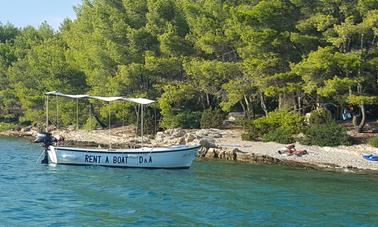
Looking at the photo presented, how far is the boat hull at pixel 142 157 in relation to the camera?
96.9 feet

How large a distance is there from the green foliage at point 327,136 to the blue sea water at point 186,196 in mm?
5378

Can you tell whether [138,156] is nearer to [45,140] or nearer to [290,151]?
[45,140]

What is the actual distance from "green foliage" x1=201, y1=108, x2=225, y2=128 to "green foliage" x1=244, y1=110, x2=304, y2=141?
5.55m

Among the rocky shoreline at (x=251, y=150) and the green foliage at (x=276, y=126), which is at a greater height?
the green foliage at (x=276, y=126)

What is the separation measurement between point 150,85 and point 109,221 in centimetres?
3450

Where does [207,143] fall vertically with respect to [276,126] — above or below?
below

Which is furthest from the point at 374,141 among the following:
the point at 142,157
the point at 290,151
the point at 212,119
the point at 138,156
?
the point at 212,119

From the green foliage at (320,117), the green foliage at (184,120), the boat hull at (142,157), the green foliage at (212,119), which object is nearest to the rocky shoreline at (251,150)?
the green foliage at (212,119)

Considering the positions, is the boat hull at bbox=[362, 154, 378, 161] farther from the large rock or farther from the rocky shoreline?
the large rock

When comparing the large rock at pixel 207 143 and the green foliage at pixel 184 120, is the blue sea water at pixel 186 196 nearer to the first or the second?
the large rock at pixel 207 143

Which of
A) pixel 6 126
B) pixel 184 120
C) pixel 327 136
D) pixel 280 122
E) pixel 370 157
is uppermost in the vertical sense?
pixel 6 126

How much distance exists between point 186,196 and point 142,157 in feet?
27.0

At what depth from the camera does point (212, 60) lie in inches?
1849

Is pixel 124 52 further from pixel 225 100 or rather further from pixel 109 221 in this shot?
pixel 109 221
